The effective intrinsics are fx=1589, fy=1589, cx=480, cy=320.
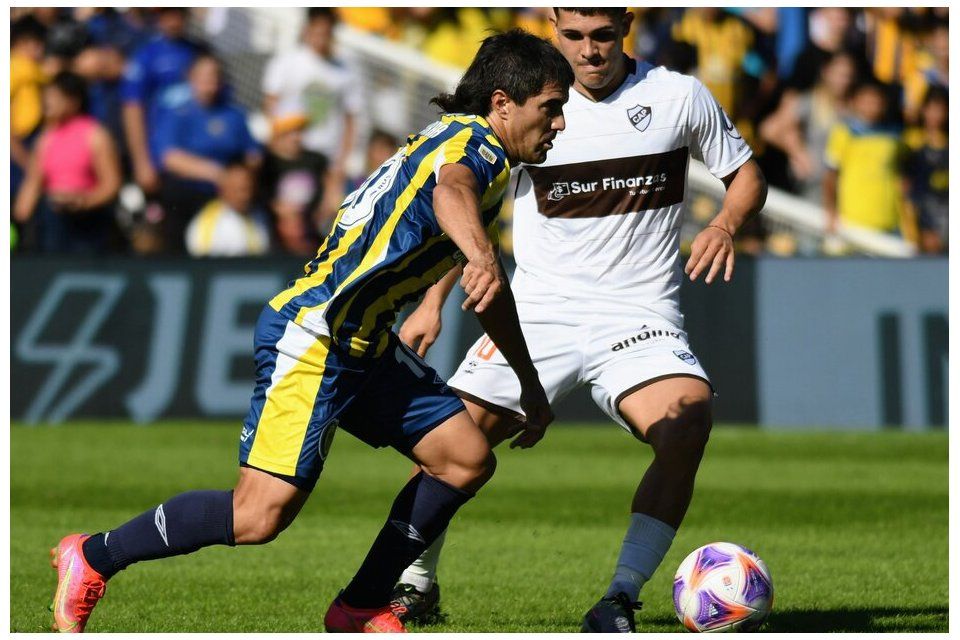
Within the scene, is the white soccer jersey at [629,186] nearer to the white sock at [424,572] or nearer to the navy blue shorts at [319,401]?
the white sock at [424,572]

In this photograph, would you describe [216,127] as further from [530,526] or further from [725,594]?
[725,594]

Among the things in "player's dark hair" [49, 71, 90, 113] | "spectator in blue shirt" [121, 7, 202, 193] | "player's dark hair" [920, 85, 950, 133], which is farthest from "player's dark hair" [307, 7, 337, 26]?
"player's dark hair" [920, 85, 950, 133]

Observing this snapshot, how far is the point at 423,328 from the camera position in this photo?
6.50m

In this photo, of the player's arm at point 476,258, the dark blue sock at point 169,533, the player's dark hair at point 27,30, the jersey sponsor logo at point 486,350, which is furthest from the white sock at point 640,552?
the player's dark hair at point 27,30

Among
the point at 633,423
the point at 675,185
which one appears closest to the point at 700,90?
the point at 675,185

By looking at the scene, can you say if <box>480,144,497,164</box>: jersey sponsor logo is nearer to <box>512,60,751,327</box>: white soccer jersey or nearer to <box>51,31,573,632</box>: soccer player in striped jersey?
<box>51,31,573,632</box>: soccer player in striped jersey

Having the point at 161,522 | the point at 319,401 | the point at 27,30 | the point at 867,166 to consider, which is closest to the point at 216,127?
the point at 27,30

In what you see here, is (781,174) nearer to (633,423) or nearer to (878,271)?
(878,271)

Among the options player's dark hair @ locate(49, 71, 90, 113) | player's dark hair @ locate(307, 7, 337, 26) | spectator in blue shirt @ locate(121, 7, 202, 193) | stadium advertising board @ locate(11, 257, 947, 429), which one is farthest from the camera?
player's dark hair @ locate(307, 7, 337, 26)

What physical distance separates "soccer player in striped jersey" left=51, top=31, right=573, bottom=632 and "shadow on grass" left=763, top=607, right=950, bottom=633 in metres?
1.48

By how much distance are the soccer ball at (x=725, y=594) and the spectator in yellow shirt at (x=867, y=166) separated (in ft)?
32.9

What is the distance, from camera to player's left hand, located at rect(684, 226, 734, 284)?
592 centimetres

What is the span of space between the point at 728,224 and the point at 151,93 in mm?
10109

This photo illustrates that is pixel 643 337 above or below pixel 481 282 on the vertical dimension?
below
